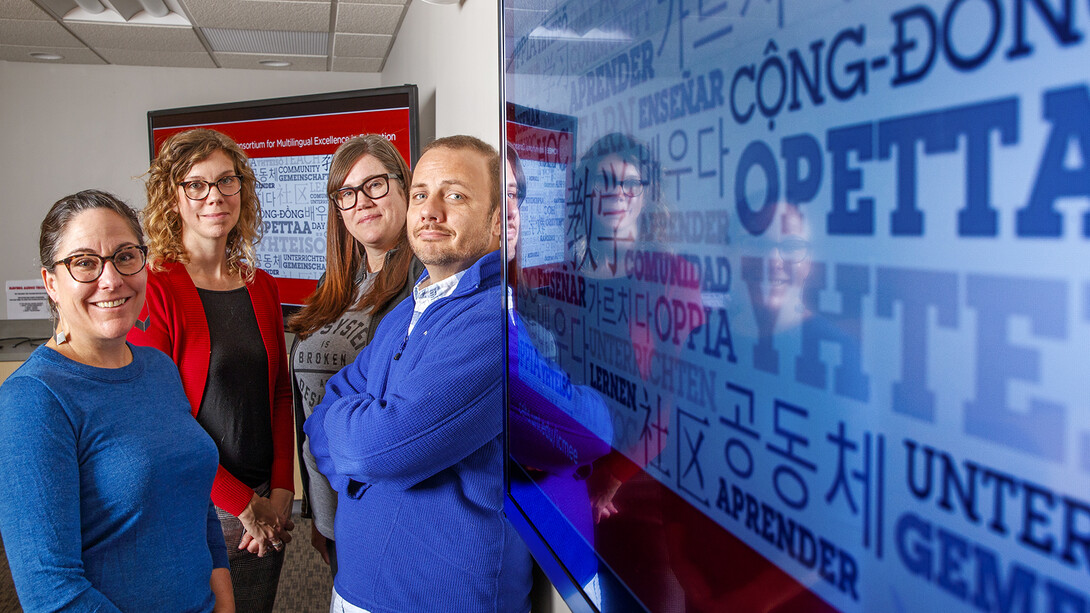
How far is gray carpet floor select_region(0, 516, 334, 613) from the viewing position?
2.86 metres

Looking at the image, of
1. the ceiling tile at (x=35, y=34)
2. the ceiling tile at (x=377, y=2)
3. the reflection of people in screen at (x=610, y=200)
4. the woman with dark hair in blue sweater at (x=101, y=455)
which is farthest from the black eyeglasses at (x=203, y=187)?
the ceiling tile at (x=35, y=34)

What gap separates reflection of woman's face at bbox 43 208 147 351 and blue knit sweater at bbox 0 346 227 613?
77 mm

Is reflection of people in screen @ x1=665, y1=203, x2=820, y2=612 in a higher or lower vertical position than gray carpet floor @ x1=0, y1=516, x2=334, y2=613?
higher

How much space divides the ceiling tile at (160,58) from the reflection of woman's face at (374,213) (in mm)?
3255

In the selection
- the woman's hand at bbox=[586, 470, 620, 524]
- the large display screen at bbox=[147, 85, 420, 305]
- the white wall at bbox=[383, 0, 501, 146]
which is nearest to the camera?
the woman's hand at bbox=[586, 470, 620, 524]

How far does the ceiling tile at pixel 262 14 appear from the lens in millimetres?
3537

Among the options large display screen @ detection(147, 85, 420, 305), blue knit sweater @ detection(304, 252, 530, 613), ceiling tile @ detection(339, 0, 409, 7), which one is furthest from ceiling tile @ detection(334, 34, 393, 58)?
blue knit sweater @ detection(304, 252, 530, 613)

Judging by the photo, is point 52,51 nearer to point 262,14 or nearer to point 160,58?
point 160,58

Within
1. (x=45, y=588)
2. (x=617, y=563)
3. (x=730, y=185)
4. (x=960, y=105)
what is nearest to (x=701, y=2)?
(x=730, y=185)

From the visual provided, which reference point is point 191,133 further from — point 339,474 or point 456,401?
point 456,401

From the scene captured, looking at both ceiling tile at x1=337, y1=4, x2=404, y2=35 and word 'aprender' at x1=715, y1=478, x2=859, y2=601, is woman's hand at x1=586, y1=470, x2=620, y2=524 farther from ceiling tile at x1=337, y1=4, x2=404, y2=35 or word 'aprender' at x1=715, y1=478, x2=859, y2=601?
ceiling tile at x1=337, y1=4, x2=404, y2=35

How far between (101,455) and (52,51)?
4.47 m

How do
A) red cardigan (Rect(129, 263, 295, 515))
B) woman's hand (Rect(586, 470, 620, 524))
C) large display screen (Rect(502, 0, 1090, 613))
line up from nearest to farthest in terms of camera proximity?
large display screen (Rect(502, 0, 1090, 613)) → woman's hand (Rect(586, 470, 620, 524)) → red cardigan (Rect(129, 263, 295, 515))

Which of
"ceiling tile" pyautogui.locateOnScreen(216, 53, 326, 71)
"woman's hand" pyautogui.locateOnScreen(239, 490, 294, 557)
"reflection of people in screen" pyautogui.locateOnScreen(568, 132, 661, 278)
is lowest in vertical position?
"woman's hand" pyautogui.locateOnScreen(239, 490, 294, 557)
